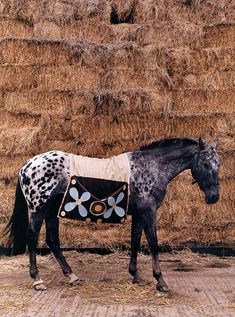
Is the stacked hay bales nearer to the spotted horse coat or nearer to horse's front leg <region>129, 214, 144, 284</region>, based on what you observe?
horse's front leg <region>129, 214, 144, 284</region>

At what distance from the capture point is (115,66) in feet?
28.9

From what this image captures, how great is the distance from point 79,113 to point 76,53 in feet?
3.21

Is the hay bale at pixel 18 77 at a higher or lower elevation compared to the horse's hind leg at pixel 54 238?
higher

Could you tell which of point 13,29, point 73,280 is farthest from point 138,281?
point 13,29

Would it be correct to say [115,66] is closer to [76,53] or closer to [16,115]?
[76,53]

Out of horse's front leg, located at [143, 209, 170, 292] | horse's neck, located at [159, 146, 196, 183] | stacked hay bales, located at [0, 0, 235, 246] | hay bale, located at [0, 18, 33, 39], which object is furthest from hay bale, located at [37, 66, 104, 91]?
horse's front leg, located at [143, 209, 170, 292]

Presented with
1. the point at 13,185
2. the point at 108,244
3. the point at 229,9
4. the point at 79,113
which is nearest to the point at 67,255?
the point at 108,244

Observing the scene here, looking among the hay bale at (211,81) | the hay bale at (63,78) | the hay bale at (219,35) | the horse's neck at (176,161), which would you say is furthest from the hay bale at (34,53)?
the horse's neck at (176,161)

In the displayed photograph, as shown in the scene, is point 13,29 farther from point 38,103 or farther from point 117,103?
point 117,103

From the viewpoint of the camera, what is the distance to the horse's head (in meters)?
6.54

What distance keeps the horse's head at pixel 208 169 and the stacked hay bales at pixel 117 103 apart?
2.02m

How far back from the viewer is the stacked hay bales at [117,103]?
8.61 m

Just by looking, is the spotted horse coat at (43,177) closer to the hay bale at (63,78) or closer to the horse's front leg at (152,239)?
the horse's front leg at (152,239)

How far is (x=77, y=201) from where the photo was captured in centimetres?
639
